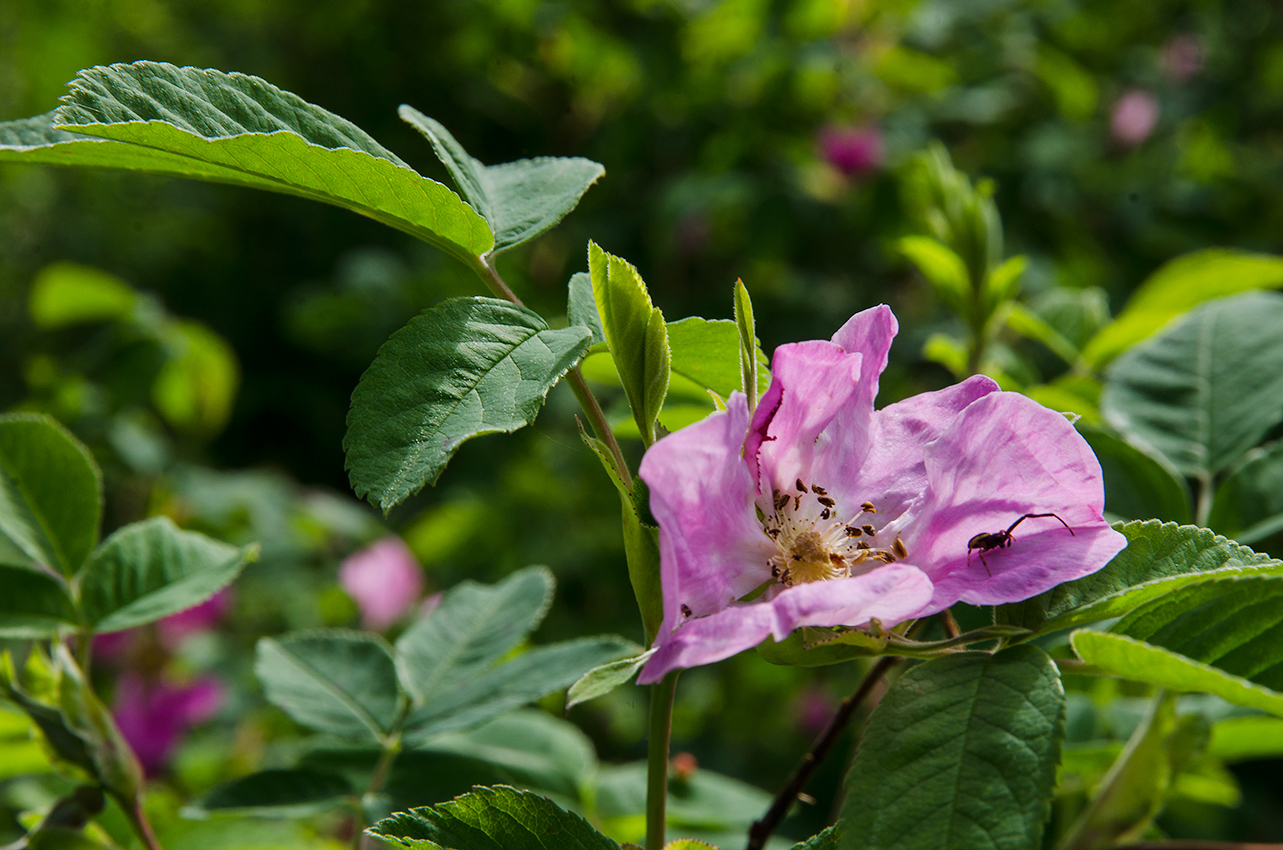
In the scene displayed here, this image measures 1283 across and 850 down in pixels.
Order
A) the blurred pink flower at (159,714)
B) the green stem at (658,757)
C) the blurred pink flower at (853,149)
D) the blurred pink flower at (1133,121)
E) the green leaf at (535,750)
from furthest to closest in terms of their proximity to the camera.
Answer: the blurred pink flower at (1133,121), the blurred pink flower at (853,149), the blurred pink flower at (159,714), the green leaf at (535,750), the green stem at (658,757)

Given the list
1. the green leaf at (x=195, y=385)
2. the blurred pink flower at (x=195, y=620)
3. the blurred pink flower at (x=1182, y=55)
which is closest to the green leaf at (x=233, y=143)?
the green leaf at (x=195, y=385)

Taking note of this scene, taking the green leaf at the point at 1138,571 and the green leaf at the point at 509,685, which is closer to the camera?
the green leaf at the point at 1138,571

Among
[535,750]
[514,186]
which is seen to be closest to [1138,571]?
[514,186]

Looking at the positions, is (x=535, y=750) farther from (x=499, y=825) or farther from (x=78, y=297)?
(x=78, y=297)

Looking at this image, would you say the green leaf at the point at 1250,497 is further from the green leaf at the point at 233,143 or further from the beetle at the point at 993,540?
the green leaf at the point at 233,143

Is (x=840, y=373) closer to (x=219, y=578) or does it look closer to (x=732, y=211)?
(x=219, y=578)

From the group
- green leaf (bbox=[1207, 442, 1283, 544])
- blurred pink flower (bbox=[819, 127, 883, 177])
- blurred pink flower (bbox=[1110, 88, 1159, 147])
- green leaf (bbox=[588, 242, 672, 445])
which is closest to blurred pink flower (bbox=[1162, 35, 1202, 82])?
blurred pink flower (bbox=[1110, 88, 1159, 147])
